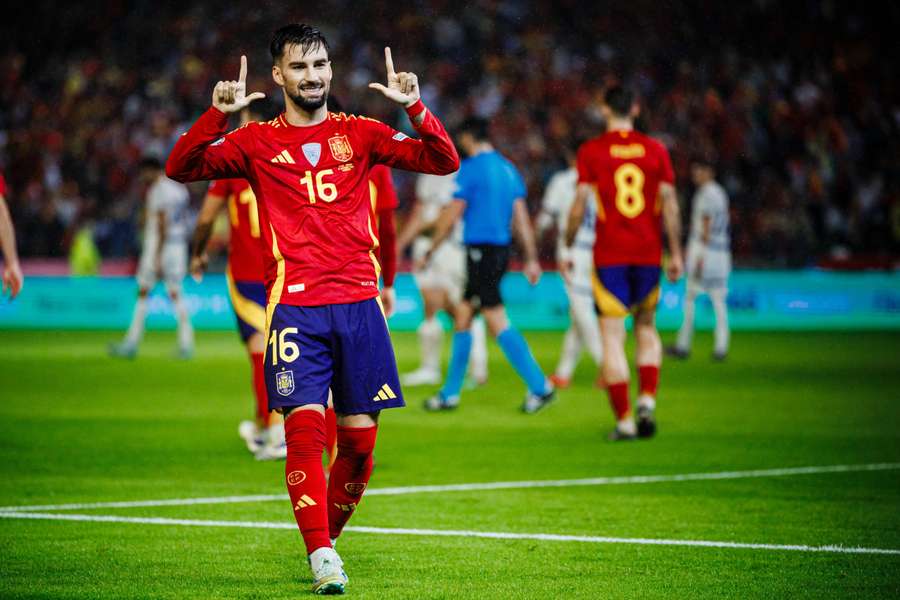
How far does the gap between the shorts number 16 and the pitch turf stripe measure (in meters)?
1.63

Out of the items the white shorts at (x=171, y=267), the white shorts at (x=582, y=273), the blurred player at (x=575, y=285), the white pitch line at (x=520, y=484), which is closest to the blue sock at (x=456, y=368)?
the blurred player at (x=575, y=285)

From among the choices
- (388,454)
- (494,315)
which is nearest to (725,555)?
(388,454)

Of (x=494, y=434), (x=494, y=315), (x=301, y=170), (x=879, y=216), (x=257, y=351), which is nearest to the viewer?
(x=301, y=170)

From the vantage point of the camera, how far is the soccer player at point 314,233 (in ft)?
18.0

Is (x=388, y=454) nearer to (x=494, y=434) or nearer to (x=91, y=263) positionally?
(x=494, y=434)

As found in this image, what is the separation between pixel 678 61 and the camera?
27188 mm

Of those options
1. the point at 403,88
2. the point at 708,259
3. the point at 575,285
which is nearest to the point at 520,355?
the point at 575,285

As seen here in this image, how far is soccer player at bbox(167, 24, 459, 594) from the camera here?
215 inches

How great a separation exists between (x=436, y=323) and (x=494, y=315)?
277cm

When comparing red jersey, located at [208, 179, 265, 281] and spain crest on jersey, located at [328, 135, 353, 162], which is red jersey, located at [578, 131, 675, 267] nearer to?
red jersey, located at [208, 179, 265, 281]

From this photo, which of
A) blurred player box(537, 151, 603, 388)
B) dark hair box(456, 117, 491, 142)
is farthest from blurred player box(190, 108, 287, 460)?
blurred player box(537, 151, 603, 388)

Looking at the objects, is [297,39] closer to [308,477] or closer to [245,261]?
[308,477]

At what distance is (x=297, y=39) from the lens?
18.0 ft

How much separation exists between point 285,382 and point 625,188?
5.41 metres
